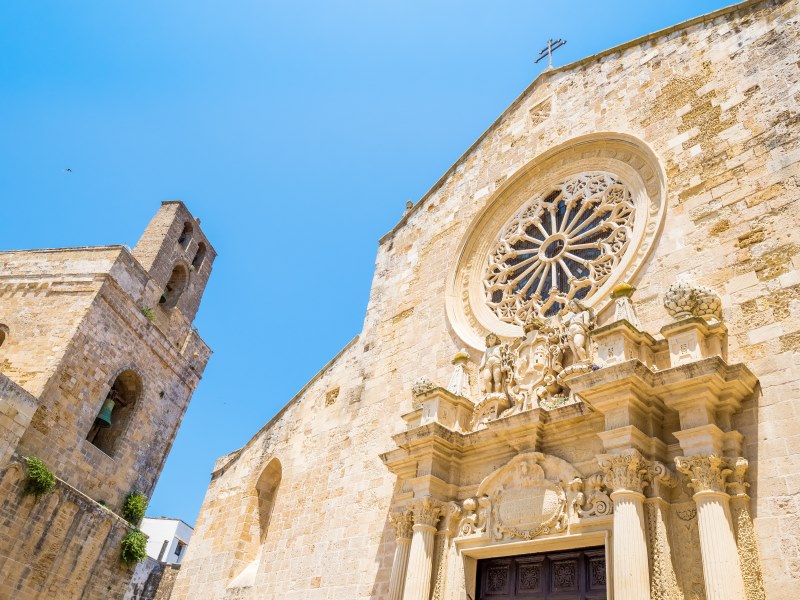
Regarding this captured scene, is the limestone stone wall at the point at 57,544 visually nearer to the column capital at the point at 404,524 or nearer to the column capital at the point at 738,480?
the column capital at the point at 404,524

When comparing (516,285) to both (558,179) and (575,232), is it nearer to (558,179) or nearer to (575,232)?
(575,232)

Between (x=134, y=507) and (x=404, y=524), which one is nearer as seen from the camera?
(x=404, y=524)

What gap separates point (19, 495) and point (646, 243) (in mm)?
12881

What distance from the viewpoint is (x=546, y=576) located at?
598 cm

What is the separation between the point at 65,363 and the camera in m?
14.5

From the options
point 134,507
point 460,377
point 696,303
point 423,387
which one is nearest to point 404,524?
point 423,387

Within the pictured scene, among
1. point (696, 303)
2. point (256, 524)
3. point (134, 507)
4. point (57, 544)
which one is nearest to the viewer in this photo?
point (696, 303)

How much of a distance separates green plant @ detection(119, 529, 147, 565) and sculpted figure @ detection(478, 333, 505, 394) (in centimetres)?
1226

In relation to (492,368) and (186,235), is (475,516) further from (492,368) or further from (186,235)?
(186,235)

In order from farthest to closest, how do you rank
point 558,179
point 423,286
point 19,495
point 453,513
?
point 19,495 → point 423,286 → point 558,179 → point 453,513

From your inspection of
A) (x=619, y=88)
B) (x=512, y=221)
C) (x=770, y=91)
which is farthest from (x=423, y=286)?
(x=770, y=91)

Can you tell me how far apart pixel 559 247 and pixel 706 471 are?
4222 mm

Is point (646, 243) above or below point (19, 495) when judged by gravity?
above

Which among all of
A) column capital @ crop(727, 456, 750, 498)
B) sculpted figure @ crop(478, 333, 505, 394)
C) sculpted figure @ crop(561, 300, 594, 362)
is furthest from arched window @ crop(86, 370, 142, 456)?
column capital @ crop(727, 456, 750, 498)
